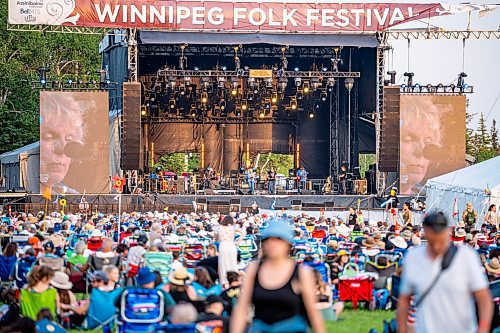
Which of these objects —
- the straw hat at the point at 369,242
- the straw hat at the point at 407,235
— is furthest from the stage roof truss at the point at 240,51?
the straw hat at the point at 369,242

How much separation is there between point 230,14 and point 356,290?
21.5m

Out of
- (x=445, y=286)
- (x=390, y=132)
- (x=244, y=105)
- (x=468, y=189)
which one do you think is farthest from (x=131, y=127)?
(x=445, y=286)

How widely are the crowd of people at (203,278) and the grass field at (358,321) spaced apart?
13 cm

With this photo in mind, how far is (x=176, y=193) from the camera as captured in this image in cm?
3584

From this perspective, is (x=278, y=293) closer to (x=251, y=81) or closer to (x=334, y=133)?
(x=251, y=81)

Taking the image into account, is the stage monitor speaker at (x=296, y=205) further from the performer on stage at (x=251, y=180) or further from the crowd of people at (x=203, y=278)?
the crowd of people at (x=203, y=278)

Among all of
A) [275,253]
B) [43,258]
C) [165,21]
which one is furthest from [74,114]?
[275,253]

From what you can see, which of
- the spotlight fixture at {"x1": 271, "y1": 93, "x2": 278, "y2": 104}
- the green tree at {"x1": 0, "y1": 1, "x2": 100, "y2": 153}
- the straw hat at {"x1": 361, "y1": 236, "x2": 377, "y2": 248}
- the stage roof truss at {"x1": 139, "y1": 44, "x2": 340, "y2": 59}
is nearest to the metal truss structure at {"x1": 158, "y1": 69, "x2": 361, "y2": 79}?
the stage roof truss at {"x1": 139, "y1": 44, "x2": 340, "y2": 59}

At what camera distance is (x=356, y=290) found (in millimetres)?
12812

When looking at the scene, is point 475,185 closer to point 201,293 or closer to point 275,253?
point 201,293

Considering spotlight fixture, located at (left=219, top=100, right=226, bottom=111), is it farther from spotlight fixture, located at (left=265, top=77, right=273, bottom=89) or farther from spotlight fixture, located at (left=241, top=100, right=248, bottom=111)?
spotlight fixture, located at (left=265, top=77, right=273, bottom=89)

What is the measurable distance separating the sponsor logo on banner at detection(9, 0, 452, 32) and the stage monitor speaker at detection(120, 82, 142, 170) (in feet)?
6.42

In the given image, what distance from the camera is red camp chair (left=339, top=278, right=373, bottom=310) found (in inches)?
504

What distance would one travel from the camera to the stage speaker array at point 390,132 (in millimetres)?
32938
